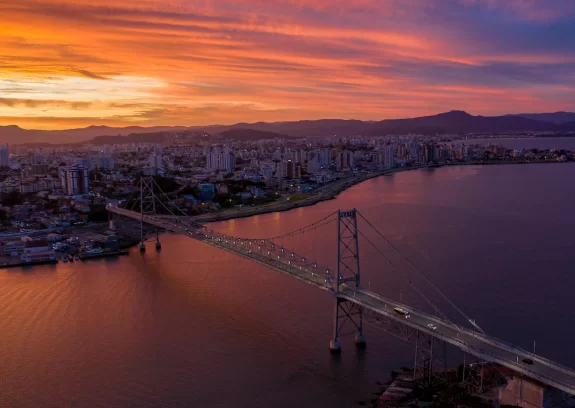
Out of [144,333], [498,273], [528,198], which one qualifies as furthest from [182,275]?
[528,198]

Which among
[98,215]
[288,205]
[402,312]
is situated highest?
[402,312]

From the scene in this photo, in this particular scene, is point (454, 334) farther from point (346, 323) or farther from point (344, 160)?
point (344, 160)

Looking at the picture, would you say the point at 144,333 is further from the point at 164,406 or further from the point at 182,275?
the point at 182,275

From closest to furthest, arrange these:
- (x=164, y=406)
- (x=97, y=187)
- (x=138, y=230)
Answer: (x=164, y=406)
(x=138, y=230)
(x=97, y=187)

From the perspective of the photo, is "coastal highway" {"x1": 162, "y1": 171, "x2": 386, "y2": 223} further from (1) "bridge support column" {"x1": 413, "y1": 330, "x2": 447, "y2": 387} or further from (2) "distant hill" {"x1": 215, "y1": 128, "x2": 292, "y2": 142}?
(2) "distant hill" {"x1": 215, "y1": 128, "x2": 292, "y2": 142}

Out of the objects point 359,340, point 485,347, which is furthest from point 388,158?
point 485,347

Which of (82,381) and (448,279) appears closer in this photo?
(82,381)

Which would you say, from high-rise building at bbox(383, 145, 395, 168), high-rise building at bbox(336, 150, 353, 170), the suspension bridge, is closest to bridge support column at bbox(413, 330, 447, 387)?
the suspension bridge

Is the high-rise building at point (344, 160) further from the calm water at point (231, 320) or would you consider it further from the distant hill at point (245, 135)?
the distant hill at point (245, 135)
